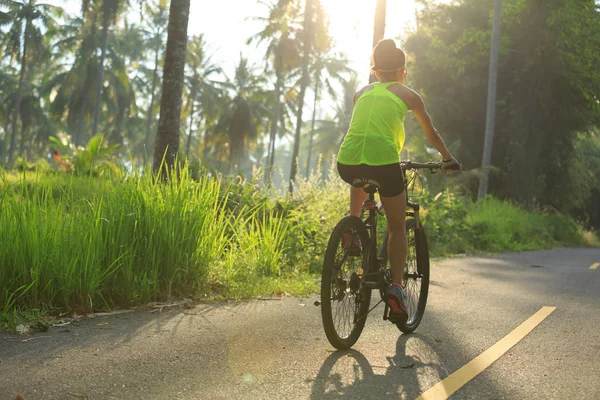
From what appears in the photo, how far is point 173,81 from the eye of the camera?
34.1ft

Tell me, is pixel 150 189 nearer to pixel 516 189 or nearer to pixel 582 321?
pixel 582 321

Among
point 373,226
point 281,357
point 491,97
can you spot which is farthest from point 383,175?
point 491,97

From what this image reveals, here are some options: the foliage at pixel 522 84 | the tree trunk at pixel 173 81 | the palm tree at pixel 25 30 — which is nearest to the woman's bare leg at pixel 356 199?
the tree trunk at pixel 173 81

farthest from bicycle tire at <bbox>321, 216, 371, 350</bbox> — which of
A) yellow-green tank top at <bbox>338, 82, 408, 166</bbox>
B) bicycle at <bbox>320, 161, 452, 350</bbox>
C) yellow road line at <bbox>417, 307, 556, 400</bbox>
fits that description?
yellow road line at <bbox>417, 307, 556, 400</bbox>

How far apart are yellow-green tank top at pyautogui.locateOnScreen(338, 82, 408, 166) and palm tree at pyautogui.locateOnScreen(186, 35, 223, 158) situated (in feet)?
160

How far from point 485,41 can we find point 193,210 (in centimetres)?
2247

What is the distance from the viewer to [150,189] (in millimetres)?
6180

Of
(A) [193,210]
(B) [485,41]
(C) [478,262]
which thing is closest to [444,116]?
(B) [485,41]

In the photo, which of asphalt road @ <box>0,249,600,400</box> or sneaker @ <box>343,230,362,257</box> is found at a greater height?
sneaker @ <box>343,230,362,257</box>

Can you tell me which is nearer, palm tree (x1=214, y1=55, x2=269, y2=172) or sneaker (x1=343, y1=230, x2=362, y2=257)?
sneaker (x1=343, y1=230, x2=362, y2=257)

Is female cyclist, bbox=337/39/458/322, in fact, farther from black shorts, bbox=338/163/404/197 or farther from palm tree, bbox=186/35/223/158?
palm tree, bbox=186/35/223/158

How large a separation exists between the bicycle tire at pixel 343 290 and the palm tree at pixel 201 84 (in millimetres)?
48906

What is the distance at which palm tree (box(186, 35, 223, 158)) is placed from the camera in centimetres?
5428

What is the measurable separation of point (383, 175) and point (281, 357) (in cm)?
134
